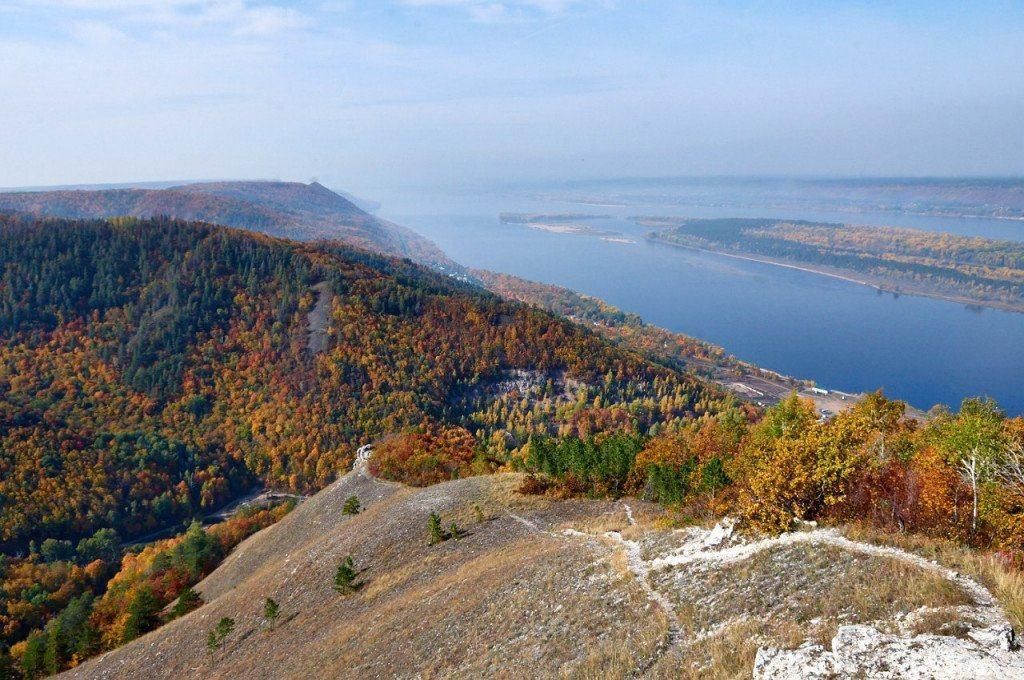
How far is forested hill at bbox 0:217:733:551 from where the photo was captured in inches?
5000

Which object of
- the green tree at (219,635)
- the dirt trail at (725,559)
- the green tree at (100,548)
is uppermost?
the dirt trail at (725,559)

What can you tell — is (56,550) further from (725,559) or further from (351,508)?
(725,559)

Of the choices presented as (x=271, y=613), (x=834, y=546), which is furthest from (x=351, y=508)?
(x=834, y=546)

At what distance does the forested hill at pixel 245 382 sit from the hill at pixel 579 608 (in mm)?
79126

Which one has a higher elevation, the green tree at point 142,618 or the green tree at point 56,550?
the green tree at point 142,618

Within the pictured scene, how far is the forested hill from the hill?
7913 cm

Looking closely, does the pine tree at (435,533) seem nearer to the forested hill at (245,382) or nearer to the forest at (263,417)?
the forest at (263,417)

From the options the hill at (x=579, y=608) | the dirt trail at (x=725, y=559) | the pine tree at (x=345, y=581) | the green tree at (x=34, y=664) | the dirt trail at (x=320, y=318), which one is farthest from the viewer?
the dirt trail at (x=320, y=318)

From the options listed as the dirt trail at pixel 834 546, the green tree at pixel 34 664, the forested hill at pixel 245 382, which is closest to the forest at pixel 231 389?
the forested hill at pixel 245 382

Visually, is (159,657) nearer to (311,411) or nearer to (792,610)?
(792,610)

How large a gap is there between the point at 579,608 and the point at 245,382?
157357 millimetres

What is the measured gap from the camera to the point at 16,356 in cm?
16588

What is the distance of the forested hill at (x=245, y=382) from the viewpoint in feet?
417

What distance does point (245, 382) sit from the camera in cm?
16075
